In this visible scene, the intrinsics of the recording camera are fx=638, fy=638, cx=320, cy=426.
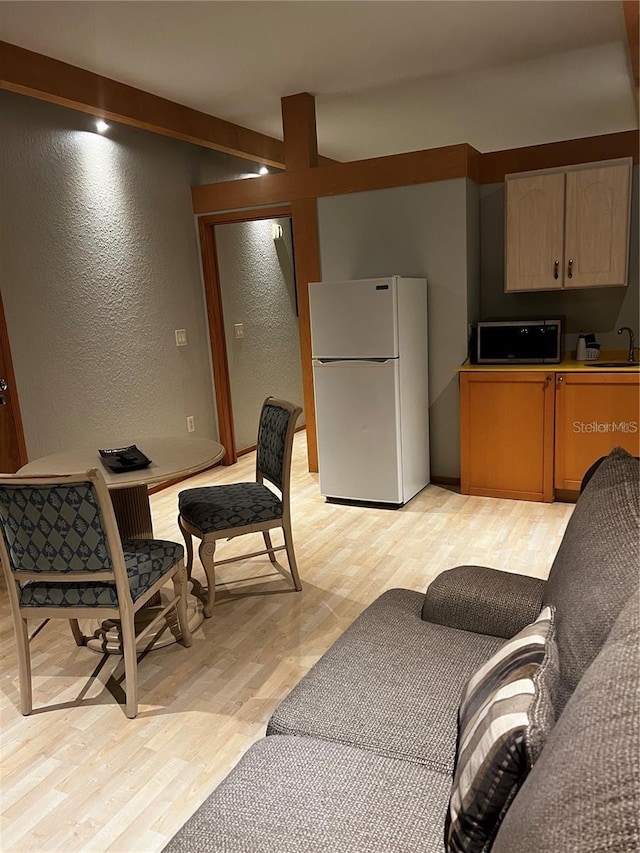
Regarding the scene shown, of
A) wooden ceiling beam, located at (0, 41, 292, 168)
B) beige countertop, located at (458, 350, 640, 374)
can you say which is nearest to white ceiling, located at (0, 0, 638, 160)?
wooden ceiling beam, located at (0, 41, 292, 168)

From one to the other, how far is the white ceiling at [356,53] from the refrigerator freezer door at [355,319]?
1361 millimetres

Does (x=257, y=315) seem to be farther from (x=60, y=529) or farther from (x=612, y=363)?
(x=60, y=529)

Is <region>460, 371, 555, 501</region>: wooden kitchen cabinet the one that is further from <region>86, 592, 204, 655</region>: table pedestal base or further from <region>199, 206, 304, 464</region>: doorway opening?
<region>86, 592, 204, 655</region>: table pedestal base

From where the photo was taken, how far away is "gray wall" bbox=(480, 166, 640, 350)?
4.18 metres

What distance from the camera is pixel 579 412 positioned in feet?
12.6

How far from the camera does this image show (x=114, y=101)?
396 centimetres

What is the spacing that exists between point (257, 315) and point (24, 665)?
4.19 meters

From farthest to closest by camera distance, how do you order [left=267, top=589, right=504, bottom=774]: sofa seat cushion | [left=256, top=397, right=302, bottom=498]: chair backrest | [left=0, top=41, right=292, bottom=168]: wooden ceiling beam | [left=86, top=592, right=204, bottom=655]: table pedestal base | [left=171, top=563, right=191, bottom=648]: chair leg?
[left=0, top=41, right=292, bottom=168]: wooden ceiling beam < [left=256, top=397, right=302, bottom=498]: chair backrest < [left=86, top=592, right=204, bottom=655]: table pedestal base < [left=171, top=563, right=191, bottom=648]: chair leg < [left=267, top=589, right=504, bottom=774]: sofa seat cushion

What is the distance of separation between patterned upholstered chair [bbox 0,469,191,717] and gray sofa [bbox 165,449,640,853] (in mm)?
827

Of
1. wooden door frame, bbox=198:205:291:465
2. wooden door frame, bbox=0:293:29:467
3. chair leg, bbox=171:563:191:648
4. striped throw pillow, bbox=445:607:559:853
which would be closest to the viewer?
striped throw pillow, bbox=445:607:559:853

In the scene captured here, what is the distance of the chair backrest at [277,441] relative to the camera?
2.86 m

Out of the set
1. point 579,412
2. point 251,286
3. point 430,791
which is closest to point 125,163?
point 251,286

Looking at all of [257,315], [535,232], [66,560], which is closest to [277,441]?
[66,560]

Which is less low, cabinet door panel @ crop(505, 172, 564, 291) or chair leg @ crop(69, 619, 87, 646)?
cabinet door panel @ crop(505, 172, 564, 291)
